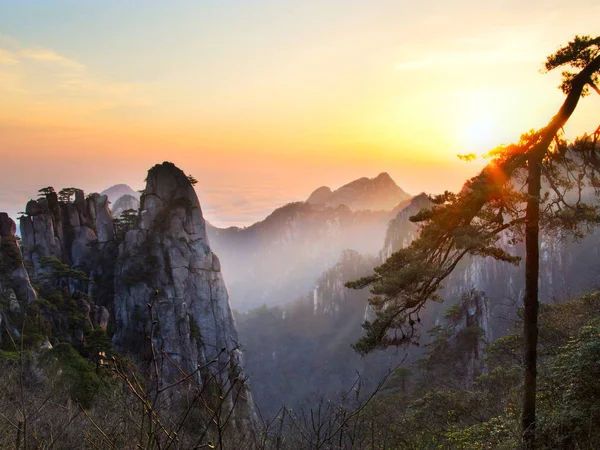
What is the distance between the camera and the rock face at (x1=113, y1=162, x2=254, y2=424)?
42219 mm

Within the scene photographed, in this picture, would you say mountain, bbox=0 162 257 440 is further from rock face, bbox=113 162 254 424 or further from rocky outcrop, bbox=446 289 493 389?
rocky outcrop, bbox=446 289 493 389

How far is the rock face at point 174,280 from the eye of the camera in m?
42.2

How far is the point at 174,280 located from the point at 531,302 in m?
40.3

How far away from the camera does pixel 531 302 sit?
9.44m

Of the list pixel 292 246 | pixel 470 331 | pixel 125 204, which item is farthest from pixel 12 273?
pixel 292 246

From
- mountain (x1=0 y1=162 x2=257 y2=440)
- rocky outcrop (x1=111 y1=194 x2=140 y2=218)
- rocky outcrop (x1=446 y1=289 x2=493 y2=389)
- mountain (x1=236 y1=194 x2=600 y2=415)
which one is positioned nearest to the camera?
mountain (x1=0 y1=162 x2=257 y2=440)

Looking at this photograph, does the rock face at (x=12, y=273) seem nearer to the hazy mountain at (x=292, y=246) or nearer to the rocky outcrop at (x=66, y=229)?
the rocky outcrop at (x=66, y=229)

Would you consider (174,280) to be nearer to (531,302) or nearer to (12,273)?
(12,273)

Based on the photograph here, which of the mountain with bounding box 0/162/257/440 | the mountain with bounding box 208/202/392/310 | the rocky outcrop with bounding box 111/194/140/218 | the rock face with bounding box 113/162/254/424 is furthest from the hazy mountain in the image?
the mountain with bounding box 0/162/257/440

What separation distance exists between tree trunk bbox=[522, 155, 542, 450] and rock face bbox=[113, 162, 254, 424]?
34.2 metres

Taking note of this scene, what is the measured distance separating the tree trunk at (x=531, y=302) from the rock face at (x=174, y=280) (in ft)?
112

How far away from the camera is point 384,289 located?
9.54 m

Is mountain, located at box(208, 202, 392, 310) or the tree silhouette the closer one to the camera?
the tree silhouette

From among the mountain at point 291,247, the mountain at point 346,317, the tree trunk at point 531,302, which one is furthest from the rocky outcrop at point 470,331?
the mountain at point 291,247
